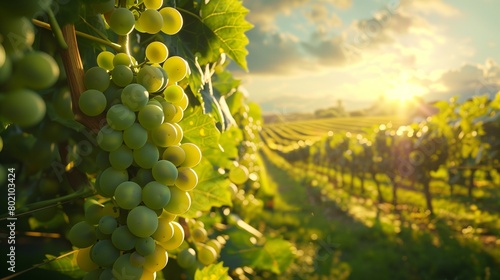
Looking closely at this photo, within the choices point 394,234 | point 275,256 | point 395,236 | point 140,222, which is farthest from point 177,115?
point 394,234

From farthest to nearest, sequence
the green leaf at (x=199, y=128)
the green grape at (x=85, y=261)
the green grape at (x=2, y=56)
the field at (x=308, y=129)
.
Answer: the field at (x=308, y=129)
the green leaf at (x=199, y=128)
the green grape at (x=85, y=261)
the green grape at (x=2, y=56)

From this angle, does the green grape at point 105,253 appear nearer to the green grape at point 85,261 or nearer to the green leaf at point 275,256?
the green grape at point 85,261

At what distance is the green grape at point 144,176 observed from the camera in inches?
33.3

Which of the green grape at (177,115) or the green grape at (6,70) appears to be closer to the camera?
the green grape at (6,70)

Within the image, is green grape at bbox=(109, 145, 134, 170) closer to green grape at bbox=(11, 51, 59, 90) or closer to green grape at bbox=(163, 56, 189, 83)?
green grape at bbox=(163, 56, 189, 83)

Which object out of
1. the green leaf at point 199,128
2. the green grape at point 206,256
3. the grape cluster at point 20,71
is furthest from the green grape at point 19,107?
the green grape at point 206,256

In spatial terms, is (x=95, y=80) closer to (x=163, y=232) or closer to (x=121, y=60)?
(x=121, y=60)

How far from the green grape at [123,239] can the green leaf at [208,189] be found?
40 cm

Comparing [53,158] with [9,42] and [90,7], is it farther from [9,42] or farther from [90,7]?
[9,42]

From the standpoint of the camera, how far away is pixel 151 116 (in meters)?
0.81

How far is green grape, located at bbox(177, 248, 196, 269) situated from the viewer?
3.92ft

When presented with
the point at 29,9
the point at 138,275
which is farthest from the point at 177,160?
the point at 29,9

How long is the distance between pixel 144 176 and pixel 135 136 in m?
0.09

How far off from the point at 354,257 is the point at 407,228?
6.45 ft
